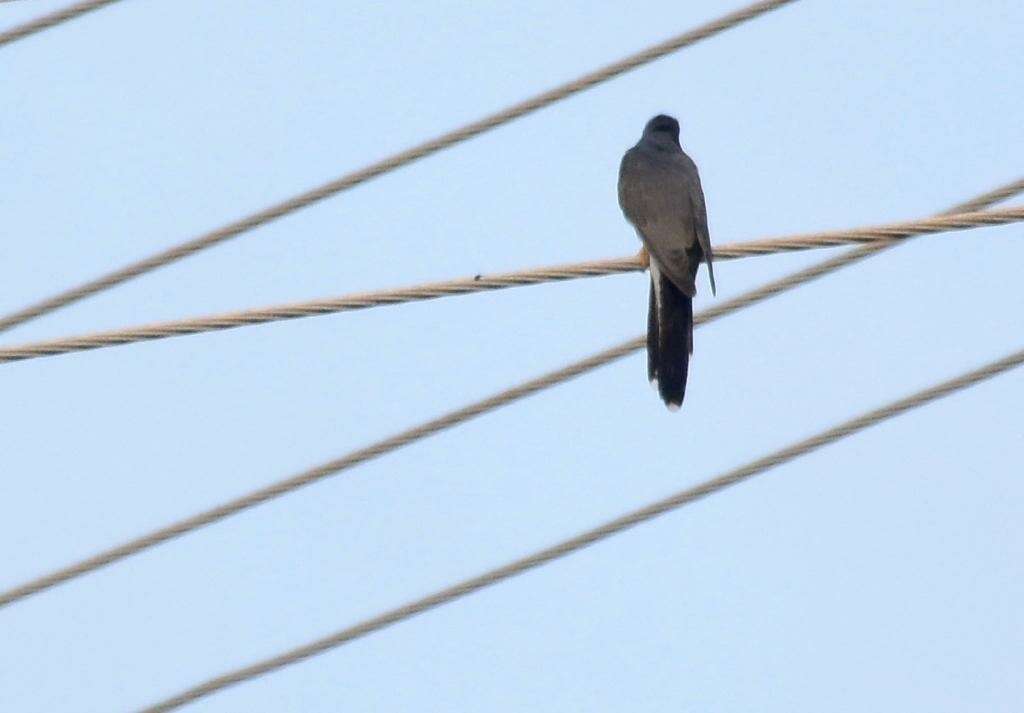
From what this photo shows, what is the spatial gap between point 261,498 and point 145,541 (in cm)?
42

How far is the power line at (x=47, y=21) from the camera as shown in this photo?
7930mm

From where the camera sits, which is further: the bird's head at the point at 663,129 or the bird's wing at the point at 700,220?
the bird's head at the point at 663,129

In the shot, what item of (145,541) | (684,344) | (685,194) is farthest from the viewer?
(685,194)

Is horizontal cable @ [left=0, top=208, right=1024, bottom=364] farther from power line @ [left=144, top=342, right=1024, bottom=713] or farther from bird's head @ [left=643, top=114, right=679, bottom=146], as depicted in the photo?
bird's head @ [left=643, top=114, right=679, bottom=146]

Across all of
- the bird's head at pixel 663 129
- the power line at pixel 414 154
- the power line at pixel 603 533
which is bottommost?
the power line at pixel 603 533

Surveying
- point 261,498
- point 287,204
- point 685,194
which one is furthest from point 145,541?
point 685,194

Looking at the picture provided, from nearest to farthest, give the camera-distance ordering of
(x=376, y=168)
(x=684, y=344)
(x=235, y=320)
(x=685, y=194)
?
(x=235, y=320) < (x=376, y=168) < (x=684, y=344) < (x=685, y=194)

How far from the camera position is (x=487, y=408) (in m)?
7.21

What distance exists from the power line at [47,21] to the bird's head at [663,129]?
3.77 metres

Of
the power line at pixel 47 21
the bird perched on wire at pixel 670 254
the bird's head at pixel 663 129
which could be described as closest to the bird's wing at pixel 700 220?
the bird perched on wire at pixel 670 254

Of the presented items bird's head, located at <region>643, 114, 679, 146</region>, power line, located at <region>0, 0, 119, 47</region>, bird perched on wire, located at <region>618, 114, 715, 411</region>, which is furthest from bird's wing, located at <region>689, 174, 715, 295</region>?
power line, located at <region>0, 0, 119, 47</region>

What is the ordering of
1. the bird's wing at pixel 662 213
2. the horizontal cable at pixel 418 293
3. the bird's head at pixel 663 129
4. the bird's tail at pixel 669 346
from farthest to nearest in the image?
the bird's head at pixel 663 129, the bird's wing at pixel 662 213, the bird's tail at pixel 669 346, the horizontal cable at pixel 418 293

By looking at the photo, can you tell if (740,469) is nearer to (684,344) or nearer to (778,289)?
(778,289)

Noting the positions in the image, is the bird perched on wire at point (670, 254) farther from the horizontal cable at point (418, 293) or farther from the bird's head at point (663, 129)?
the horizontal cable at point (418, 293)
